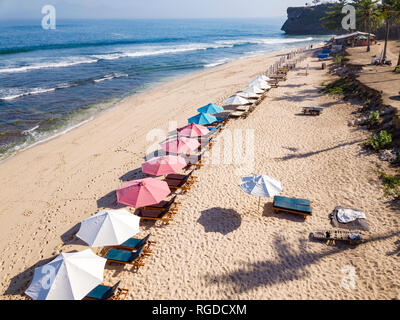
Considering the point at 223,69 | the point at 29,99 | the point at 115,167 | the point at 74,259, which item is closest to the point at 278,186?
the point at 74,259

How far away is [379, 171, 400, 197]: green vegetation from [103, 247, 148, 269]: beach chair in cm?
947

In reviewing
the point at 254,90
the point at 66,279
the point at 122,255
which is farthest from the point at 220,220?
the point at 254,90

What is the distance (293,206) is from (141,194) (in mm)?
5733

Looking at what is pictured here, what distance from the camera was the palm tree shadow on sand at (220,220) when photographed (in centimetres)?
948

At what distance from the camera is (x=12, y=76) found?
3619 centimetres

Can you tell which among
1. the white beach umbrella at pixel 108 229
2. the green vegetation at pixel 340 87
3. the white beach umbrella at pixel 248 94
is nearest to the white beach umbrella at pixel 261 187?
the white beach umbrella at pixel 108 229

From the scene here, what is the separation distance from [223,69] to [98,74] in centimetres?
1846

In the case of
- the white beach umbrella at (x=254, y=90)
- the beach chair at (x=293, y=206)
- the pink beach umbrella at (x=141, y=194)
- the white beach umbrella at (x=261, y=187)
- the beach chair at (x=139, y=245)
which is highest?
the white beach umbrella at (x=254, y=90)

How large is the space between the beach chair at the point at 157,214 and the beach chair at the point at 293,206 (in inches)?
159

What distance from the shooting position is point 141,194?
31.4 feet

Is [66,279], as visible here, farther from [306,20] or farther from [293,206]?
[306,20]

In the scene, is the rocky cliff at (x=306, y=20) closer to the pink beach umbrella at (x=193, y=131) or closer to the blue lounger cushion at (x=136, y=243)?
the pink beach umbrella at (x=193, y=131)

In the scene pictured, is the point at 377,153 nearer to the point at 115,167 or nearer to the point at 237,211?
the point at 237,211

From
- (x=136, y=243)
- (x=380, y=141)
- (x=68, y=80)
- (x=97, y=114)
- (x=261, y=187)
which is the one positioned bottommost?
(x=136, y=243)
